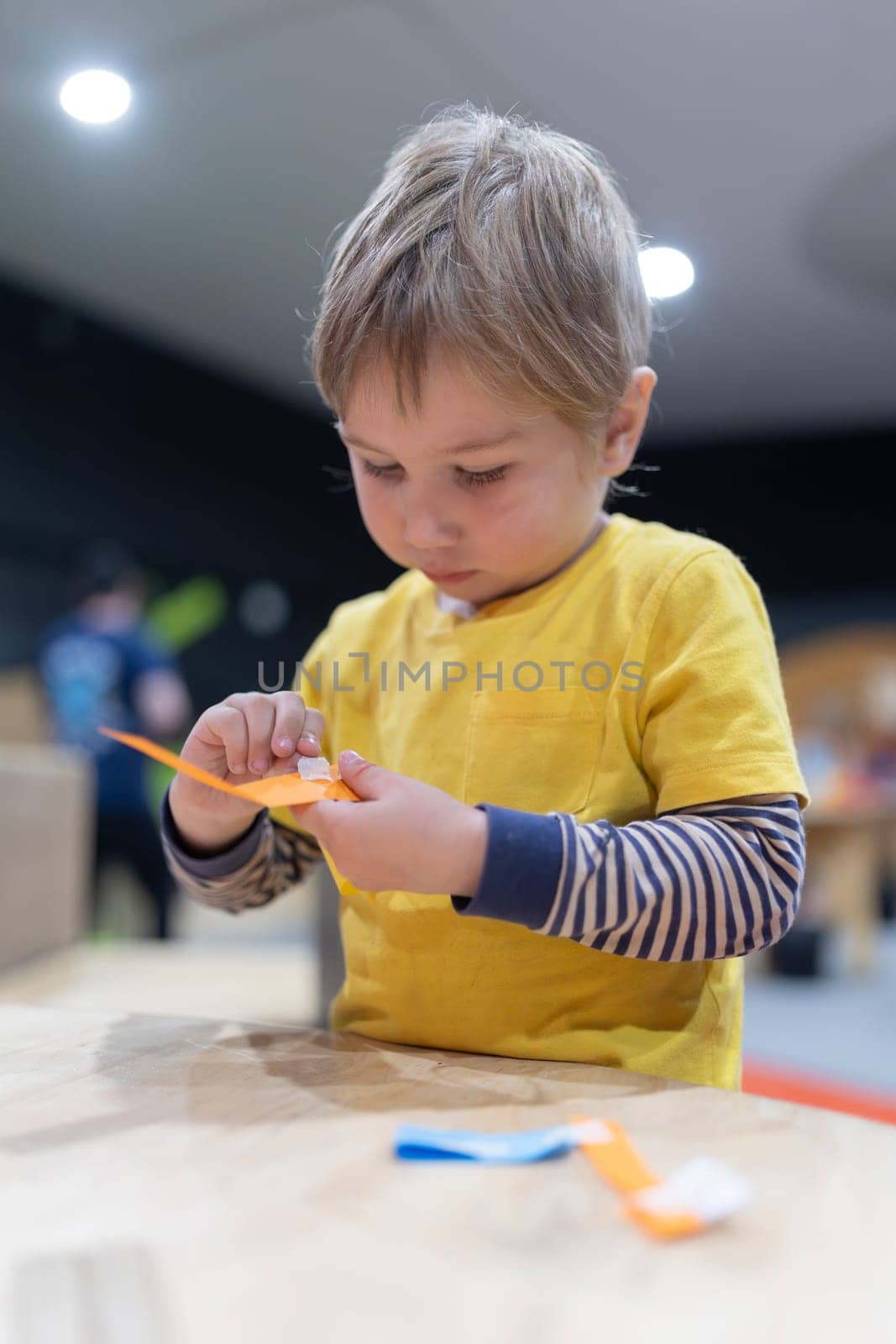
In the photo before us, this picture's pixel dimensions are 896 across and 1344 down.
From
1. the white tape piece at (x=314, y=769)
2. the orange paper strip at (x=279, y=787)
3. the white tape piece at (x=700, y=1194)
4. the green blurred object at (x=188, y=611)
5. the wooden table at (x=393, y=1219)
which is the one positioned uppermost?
the green blurred object at (x=188, y=611)

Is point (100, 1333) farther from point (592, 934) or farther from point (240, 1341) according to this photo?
point (592, 934)

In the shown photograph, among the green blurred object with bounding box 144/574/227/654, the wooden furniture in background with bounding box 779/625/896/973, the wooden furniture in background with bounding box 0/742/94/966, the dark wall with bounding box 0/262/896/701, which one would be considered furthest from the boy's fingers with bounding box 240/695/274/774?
the green blurred object with bounding box 144/574/227/654

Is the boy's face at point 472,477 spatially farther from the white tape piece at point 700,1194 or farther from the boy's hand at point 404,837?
the white tape piece at point 700,1194

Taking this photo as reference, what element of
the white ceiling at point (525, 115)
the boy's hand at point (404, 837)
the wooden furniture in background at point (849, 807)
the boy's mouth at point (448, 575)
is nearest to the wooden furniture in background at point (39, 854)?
the white ceiling at point (525, 115)

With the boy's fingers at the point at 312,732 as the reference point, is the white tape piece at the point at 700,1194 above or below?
below

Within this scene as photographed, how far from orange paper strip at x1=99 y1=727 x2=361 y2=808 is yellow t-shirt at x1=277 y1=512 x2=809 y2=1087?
0.13 m

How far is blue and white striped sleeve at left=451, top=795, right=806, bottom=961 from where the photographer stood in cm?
42

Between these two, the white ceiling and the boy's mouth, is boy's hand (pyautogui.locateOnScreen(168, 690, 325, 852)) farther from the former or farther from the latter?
the white ceiling

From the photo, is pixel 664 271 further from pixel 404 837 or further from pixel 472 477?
pixel 404 837

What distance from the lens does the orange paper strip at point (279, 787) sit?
15.8 inches

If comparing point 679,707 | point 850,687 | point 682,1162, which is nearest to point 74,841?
point 679,707

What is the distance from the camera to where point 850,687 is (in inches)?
166

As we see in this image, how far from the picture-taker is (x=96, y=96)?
3.74 ft

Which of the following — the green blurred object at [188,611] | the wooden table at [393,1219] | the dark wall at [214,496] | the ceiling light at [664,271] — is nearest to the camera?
the wooden table at [393,1219]
